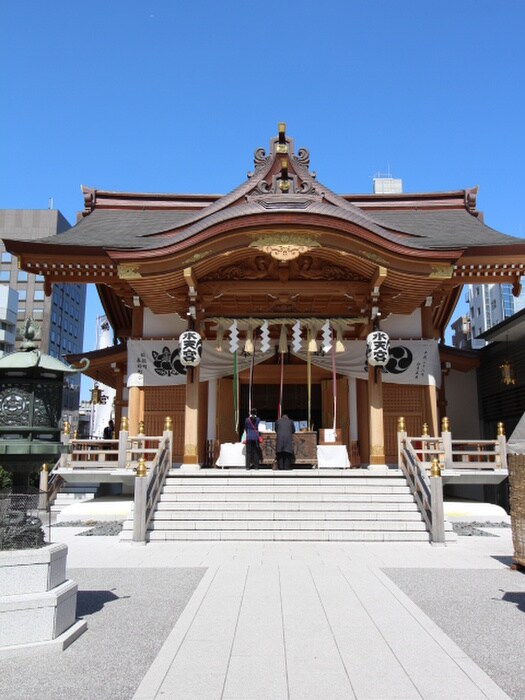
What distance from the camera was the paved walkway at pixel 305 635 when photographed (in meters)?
3.62

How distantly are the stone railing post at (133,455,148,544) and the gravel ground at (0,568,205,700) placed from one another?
2361mm

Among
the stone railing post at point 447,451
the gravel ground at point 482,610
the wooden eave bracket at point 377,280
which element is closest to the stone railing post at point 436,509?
the gravel ground at point 482,610

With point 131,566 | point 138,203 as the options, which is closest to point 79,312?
point 138,203

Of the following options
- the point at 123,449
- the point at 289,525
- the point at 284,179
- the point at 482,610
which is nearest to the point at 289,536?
the point at 289,525

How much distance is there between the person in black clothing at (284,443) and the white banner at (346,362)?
108 inches

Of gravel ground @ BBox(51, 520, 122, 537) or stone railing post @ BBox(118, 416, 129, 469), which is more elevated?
stone railing post @ BBox(118, 416, 129, 469)

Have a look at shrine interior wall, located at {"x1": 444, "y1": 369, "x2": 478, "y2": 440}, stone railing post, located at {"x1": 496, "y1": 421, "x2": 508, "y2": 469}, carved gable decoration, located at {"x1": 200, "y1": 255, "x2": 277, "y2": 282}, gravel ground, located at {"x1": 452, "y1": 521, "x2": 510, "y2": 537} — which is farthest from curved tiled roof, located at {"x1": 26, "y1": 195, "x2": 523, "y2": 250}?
gravel ground, located at {"x1": 452, "y1": 521, "x2": 510, "y2": 537}

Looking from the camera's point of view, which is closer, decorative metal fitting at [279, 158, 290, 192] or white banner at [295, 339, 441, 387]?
decorative metal fitting at [279, 158, 290, 192]

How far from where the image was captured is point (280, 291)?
14000 millimetres

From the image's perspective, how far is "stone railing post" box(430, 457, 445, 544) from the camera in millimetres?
9203

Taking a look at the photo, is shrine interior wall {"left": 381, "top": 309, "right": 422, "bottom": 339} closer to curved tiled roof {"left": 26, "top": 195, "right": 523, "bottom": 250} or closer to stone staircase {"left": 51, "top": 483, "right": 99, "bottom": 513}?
curved tiled roof {"left": 26, "top": 195, "right": 523, "bottom": 250}

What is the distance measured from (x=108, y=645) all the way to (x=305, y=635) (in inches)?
62.4

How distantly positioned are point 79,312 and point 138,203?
73.3 metres

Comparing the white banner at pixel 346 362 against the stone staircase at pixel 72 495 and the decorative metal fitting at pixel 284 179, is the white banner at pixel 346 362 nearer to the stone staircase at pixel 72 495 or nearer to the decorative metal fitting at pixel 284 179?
the stone staircase at pixel 72 495
